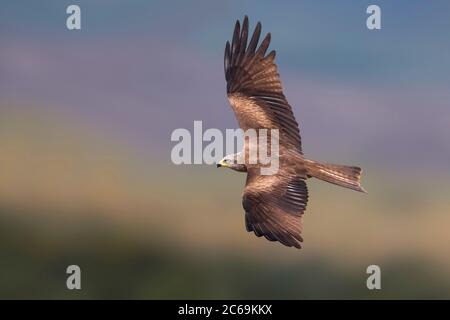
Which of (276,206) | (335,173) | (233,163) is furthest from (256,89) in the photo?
(276,206)

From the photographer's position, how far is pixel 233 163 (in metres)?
13.6

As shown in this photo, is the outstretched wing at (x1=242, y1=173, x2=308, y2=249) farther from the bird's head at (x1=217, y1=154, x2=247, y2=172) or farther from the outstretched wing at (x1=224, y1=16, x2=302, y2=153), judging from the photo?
the outstretched wing at (x1=224, y1=16, x2=302, y2=153)

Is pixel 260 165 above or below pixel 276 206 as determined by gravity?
above

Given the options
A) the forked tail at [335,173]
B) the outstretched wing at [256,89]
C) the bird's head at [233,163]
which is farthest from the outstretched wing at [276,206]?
the outstretched wing at [256,89]

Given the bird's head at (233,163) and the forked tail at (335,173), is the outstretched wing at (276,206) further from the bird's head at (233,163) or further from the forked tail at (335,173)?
the bird's head at (233,163)

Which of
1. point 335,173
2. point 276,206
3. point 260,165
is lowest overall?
Result: point 276,206

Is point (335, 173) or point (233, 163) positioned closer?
point (335, 173)

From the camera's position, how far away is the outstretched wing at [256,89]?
1378 centimetres

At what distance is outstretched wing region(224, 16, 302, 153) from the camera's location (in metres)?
13.8

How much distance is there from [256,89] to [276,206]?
8.60 feet

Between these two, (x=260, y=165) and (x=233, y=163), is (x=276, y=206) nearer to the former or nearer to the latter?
(x=260, y=165)

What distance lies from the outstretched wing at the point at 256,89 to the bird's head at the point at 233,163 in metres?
0.62

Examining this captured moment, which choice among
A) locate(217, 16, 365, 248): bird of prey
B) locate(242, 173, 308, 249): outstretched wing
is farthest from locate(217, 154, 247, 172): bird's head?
locate(242, 173, 308, 249): outstretched wing

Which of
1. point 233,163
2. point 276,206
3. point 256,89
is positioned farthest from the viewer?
point 256,89
